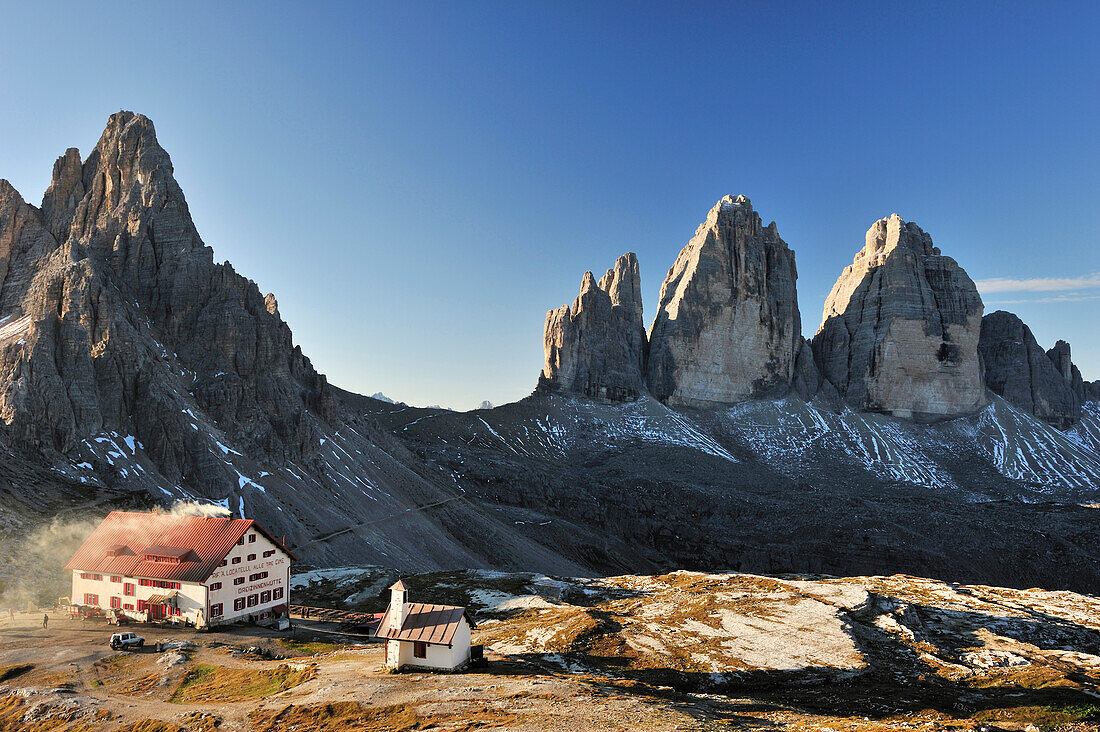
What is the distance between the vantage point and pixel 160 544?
51.8 m

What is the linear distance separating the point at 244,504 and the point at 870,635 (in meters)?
71.8

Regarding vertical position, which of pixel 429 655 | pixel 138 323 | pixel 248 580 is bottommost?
pixel 429 655

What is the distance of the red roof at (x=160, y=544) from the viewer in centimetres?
4931

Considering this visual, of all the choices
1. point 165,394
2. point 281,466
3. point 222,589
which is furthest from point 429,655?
point 281,466

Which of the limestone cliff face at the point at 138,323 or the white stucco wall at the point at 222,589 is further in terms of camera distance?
the limestone cliff face at the point at 138,323

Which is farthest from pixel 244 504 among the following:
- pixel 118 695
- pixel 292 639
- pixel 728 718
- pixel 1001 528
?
pixel 1001 528

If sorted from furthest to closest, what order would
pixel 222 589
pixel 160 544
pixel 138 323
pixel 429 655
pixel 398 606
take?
pixel 138 323, pixel 160 544, pixel 222 589, pixel 398 606, pixel 429 655

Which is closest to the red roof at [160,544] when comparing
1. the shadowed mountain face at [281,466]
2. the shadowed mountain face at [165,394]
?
the shadowed mountain face at [281,466]

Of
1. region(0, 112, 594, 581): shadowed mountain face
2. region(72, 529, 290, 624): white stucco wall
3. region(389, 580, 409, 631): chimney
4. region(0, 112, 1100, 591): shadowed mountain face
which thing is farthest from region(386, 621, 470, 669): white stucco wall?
region(0, 112, 594, 581): shadowed mountain face

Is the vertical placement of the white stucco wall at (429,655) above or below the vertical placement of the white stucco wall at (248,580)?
below

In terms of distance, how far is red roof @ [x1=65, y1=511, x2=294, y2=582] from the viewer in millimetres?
49312

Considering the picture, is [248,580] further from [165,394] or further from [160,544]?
[165,394]

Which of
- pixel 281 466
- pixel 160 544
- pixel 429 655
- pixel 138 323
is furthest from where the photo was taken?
pixel 281 466

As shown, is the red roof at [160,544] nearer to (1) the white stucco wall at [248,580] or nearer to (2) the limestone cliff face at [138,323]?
(1) the white stucco wall at [248,580]
